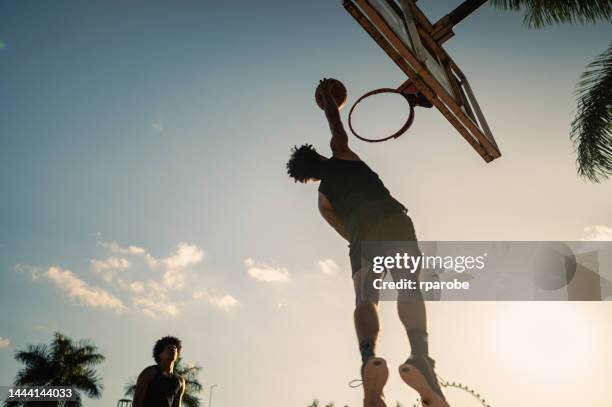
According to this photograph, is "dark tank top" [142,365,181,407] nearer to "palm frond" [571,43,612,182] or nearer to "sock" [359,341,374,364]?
"sock" [359,341,374,364]

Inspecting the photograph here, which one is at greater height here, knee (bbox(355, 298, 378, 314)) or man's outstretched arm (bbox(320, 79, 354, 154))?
man's outstretched arm (bbox(320, 79, 354, 154))

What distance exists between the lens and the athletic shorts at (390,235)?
244 centimetres

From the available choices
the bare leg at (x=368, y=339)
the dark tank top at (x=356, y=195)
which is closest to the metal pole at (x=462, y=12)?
the dark tank top at (x=356, y=195)

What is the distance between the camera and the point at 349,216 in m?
2.69

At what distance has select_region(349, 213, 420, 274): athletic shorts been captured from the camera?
244cm

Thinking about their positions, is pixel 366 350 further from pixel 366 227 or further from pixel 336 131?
pixel 336 131

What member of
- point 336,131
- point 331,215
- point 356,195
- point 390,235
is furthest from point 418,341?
point 336,131

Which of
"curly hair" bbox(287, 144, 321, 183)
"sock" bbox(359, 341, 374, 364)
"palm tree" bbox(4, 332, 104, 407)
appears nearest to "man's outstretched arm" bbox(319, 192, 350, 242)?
"curly hair" bbox(287, 144, 321, 183)

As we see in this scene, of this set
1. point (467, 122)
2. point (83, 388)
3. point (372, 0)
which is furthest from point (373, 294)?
point (83, 388)

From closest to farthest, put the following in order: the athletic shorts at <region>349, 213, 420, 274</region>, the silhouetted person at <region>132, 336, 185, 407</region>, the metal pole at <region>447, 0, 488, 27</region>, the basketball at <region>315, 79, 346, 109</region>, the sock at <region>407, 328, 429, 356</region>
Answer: the sock at <region>407, 328, 429, 356</region>
the athletic shorts at <region>349, 213, 420, 274</region>
the basketball at <region>315, 79, 346, 109</region>
the silhouetted person at <region>132, 336, 185, 407</region>
the metal pole at <region>447, 0, 488, 27</region>

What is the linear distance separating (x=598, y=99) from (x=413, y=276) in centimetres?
754

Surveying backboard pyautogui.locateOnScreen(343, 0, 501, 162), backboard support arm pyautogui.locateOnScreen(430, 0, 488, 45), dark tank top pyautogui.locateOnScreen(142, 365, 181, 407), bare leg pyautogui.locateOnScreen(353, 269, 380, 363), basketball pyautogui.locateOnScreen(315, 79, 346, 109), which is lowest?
dark tank top pyautogui.locateOnScreen(142, 365, 181, 407)

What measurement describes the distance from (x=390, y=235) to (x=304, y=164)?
3.61ft

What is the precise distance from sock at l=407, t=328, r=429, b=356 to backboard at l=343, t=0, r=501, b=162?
275 centimetres
